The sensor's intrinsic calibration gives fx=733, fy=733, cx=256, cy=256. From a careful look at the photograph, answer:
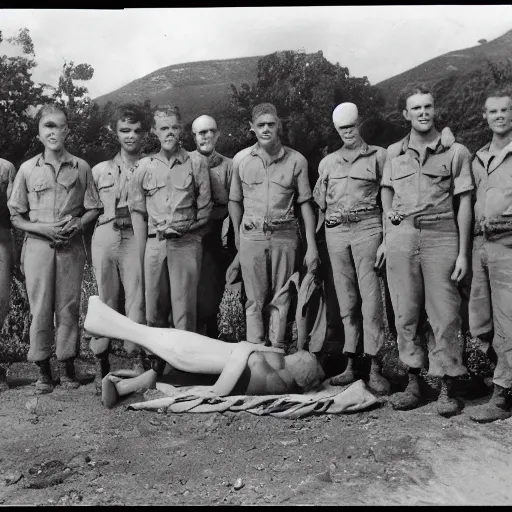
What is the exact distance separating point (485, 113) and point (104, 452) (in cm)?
340

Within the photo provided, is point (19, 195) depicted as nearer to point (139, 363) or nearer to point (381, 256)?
point (139, 363)

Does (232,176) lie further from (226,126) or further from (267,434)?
(267,434)

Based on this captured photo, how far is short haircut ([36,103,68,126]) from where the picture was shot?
18.6ft

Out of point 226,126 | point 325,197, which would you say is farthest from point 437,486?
point 226,126

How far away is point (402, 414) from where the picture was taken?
4.98 m

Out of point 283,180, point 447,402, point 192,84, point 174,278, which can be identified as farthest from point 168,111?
point 447,402

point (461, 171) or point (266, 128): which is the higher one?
point (266, 128)

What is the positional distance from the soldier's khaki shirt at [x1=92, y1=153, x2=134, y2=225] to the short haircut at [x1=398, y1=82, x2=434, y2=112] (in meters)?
2.11

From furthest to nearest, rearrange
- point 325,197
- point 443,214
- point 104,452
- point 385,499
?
point 325,197
point 443,214
point 104,452
point 385,499

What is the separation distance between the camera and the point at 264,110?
5477 millimetres

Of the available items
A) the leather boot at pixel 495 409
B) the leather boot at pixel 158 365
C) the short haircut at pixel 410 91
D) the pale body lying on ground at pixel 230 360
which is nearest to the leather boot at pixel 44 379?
the pale body lying on ground at pixel 230 360

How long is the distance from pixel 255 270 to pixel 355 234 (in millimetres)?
797

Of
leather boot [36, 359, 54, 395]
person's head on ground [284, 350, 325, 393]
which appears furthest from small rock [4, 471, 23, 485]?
person's head on ground [284, 350, 325, 393]

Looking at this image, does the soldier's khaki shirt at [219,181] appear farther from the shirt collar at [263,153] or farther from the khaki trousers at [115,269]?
the khaki trousers at [115,269]
